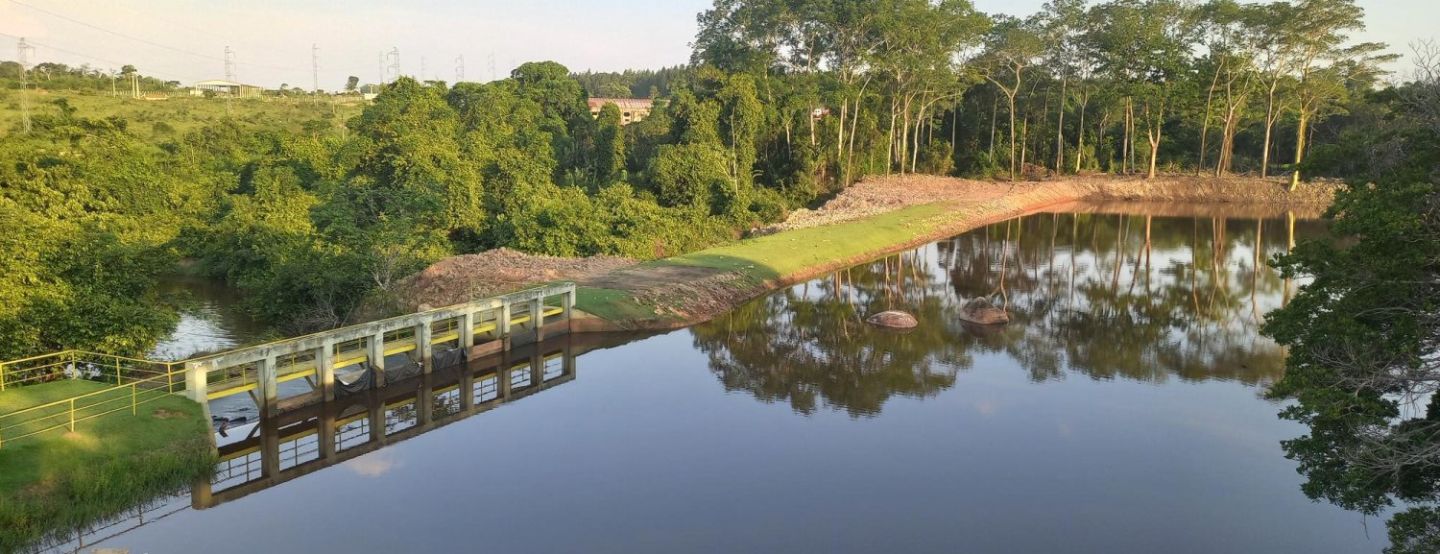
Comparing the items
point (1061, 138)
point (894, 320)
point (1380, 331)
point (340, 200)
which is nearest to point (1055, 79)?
point (1061, 138)

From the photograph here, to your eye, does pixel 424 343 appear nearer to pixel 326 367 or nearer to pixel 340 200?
pixel 326 367

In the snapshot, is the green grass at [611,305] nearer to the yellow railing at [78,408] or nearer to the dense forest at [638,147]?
the dense forest at [638,147]

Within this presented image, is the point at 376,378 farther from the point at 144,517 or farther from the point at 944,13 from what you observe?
the point at 944,13

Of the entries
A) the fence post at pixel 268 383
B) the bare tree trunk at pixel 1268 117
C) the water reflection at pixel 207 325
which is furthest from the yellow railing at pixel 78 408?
the bare tree trunk at pixel 1268 117

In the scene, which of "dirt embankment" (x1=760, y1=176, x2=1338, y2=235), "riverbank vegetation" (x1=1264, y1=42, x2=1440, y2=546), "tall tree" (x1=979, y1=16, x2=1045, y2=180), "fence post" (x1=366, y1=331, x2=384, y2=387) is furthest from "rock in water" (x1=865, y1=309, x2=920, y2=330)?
"tall tree" (x1=979, y1=16, x2=1045, y2=180)

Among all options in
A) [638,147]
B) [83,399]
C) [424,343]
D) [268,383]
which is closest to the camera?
[83,399]
